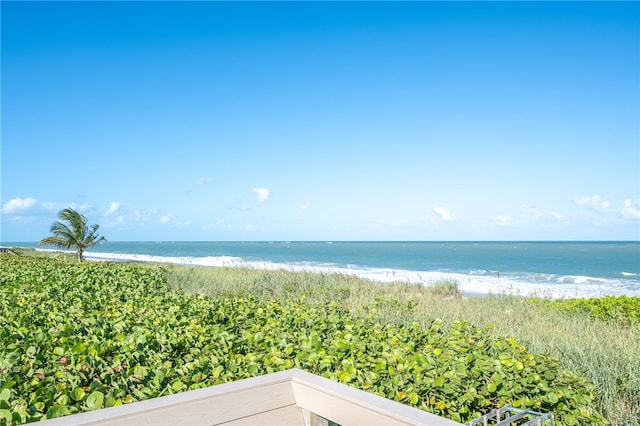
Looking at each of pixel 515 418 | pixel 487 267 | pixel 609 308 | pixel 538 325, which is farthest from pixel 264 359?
pixel 487 267

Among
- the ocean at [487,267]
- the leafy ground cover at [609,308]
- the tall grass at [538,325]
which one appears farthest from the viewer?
the ocean at [487,267]

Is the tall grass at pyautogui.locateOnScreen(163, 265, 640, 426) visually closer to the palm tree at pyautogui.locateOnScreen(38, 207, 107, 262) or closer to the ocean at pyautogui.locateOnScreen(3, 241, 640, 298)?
the ocean at pyautogui.locateOnScreen(3, 241, 640, 298)

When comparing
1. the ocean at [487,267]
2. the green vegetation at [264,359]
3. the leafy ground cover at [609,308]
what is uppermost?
the green vegetation at [264,359]

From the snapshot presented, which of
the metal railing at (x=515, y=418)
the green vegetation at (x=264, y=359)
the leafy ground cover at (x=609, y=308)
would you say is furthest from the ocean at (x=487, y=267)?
the metal railing at (x=515, y=418)

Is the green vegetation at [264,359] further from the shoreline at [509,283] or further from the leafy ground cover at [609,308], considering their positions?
the shoreline at [509,283]

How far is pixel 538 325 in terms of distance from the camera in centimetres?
721

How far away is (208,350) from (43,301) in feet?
11.0

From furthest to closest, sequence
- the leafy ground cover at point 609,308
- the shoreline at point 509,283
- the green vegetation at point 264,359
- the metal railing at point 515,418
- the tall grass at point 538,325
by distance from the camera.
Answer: the shoreline at point 509,283 < the leafy ground cover at point 609,308 < the tall grass at point 538,325 < the green vegetation at point 264,359 < the metal railing at point 515,418

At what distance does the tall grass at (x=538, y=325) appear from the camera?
4207 millimetres

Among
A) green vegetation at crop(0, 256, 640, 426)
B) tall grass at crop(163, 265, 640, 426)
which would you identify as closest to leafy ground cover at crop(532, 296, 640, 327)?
tall grass at crop(163, 265, 640, 426)

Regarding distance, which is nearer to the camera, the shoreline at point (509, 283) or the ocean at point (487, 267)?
the shoreline at point (509, 283)

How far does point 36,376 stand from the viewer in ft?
9.46

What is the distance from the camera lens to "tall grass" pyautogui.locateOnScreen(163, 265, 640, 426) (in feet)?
13.8

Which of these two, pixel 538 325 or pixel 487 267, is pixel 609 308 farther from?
pixel 487 267
